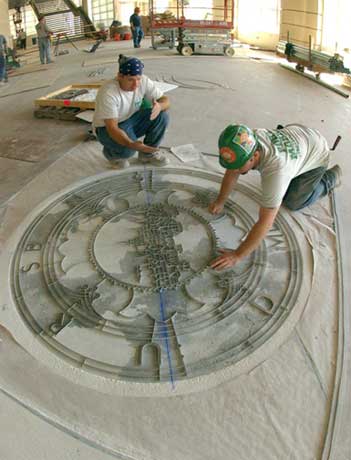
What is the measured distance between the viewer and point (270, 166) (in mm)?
2391

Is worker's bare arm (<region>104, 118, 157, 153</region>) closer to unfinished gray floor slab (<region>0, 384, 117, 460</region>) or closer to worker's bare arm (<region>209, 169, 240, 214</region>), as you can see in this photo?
worker's bare arm (<region>209, 169, 240, 214</region>)

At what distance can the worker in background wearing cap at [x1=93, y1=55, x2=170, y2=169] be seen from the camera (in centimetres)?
312

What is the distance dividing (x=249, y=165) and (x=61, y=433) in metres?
1.69

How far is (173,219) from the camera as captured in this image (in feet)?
9.80

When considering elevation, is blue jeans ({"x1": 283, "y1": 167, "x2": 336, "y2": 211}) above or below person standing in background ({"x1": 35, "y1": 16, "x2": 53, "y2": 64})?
below

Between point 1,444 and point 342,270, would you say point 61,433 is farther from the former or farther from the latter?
point 342,270

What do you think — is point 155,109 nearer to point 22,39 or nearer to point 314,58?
point 314,58

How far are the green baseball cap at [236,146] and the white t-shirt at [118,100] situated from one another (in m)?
1.29

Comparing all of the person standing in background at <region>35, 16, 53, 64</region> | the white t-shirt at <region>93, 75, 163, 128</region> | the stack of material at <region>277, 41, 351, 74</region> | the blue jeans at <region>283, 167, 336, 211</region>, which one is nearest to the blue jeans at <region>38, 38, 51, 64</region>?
the person standing in background at <region>35, 16, 53, 64</region>

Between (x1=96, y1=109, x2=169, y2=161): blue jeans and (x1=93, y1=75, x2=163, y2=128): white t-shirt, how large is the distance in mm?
73

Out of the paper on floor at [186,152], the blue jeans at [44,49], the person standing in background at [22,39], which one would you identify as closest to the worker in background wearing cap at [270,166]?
the paper on floor at [186,152]

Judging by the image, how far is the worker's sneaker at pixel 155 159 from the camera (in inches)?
143

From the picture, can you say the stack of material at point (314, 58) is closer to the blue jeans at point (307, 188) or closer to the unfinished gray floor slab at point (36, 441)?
the blue jeans at point (307, 188)

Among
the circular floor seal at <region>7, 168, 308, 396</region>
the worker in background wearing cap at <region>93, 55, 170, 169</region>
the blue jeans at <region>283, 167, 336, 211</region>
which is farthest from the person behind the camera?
the worker in background wearing cap at <region>93, 55, 170, 169</region>
